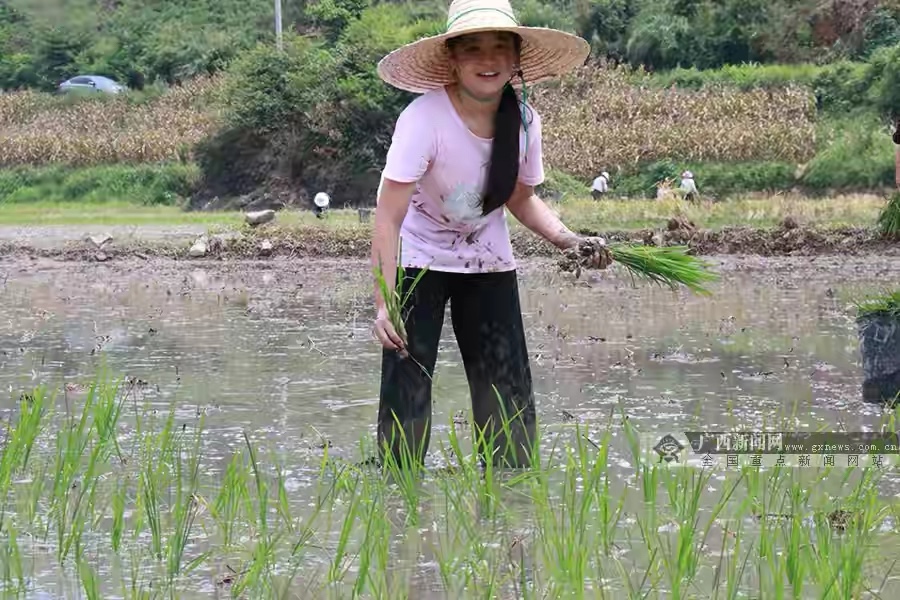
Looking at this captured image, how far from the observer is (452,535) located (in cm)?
370

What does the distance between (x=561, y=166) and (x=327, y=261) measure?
11.4 m

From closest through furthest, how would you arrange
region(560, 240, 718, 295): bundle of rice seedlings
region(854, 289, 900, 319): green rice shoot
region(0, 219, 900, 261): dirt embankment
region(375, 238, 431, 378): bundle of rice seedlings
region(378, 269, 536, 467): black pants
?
region(375, 238, 431, 378): bundle of rice seedlings → region(378, 269, 536, 467): black pants → region(560, 240, 718, 295): bundle of rice seedlings → region(854, 289, 900, 319): green rice shoot → region(0, 219, 900, 261): dirt embankment

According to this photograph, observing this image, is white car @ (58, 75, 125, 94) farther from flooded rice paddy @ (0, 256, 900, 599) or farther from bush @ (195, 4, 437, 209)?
flooded rice paddy @ (0, 256, 900, 599)

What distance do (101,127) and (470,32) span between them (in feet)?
87.1

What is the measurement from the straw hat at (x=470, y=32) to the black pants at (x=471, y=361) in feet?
1.83

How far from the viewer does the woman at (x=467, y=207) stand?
13.1 ft

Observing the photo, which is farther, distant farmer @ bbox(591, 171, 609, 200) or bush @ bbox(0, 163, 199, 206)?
bush @ bbox(0, 163, 199, 206)

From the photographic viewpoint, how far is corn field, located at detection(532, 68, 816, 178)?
24375 millimetres

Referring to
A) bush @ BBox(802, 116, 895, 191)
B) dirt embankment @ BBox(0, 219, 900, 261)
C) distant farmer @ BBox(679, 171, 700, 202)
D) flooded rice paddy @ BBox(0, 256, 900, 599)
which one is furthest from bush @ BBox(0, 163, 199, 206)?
flooded rice paddy @ BBox(0, 256, 900, 599)

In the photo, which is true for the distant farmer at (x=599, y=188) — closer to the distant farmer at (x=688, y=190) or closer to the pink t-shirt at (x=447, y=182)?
the distant farmer at (x=688, y=190)

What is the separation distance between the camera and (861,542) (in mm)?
3029

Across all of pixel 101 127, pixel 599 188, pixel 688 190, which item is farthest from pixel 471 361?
pixel 101 127

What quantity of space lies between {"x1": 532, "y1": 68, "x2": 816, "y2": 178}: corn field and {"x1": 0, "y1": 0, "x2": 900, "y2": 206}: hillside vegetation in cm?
4

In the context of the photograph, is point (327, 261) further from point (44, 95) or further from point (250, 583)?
point (44, 95)
